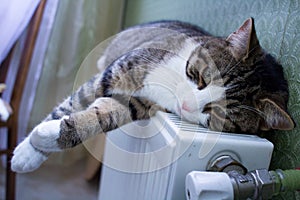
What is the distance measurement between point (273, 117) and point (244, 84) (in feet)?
0.27

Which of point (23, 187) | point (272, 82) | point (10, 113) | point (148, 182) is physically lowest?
point (23, 187)

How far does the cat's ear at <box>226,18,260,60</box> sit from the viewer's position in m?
0.50

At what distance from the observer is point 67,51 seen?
5.82ft

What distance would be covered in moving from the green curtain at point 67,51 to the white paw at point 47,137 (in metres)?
1.15

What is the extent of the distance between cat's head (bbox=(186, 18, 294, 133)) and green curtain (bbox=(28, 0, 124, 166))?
132cm

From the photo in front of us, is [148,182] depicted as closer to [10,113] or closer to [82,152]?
[10,113]

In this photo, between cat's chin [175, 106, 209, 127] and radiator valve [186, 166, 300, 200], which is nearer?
radiator valve [186, 166, 300, 200]

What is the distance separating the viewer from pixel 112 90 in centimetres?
67

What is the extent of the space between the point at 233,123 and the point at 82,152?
1464 millimetres

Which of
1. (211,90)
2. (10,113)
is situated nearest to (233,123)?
(211,90)

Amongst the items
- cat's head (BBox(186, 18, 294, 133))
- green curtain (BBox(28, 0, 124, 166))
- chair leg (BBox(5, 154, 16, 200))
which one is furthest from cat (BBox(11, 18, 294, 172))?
green curtain (BBox(28, 0, 124, 166))

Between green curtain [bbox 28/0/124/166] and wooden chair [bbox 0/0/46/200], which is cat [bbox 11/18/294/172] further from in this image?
green curtain [bbox 28/0/124/166]

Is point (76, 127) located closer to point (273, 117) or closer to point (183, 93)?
point (183, 93)

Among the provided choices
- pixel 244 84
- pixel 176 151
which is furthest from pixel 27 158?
pixel 244 84
